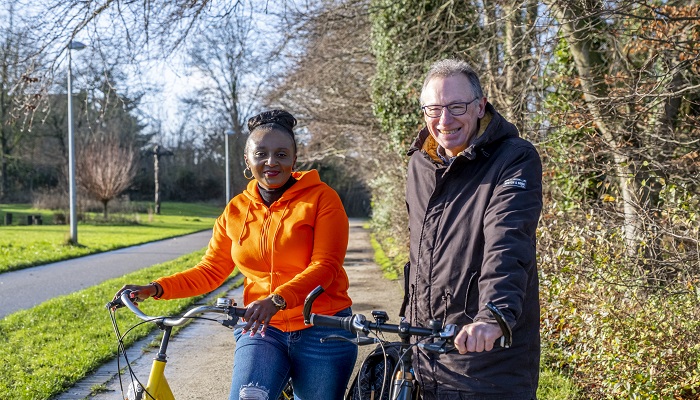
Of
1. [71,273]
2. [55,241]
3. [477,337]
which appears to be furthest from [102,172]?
[477,337]

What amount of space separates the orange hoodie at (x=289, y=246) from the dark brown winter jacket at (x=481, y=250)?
62 centimetres

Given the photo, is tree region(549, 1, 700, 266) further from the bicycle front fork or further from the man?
the bicycle front fork

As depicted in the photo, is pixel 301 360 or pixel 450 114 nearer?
pixel 450 114

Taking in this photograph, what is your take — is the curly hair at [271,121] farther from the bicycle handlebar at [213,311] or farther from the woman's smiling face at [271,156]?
the bicycle handlebar at [213,311]

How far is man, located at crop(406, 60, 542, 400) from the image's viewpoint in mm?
2465

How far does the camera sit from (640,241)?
5.68 meters

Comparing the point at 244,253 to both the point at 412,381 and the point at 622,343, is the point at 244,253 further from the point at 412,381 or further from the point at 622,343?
the point at 622,343

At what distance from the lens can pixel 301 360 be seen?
10.7 ft

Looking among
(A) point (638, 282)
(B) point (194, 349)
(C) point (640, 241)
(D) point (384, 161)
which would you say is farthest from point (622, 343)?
(D) point (384, 161)

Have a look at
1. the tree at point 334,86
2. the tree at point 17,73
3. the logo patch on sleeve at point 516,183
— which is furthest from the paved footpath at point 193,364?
the tree at point 334,86

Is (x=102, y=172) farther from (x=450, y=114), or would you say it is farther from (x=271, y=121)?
(x=450, y=114)

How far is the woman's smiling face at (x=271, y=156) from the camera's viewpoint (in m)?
3.33

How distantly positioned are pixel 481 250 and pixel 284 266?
102 centimetres

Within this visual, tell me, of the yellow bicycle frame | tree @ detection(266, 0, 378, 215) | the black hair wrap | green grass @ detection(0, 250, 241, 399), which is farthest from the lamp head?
tree @ detection(266, 0, 378, 215)
